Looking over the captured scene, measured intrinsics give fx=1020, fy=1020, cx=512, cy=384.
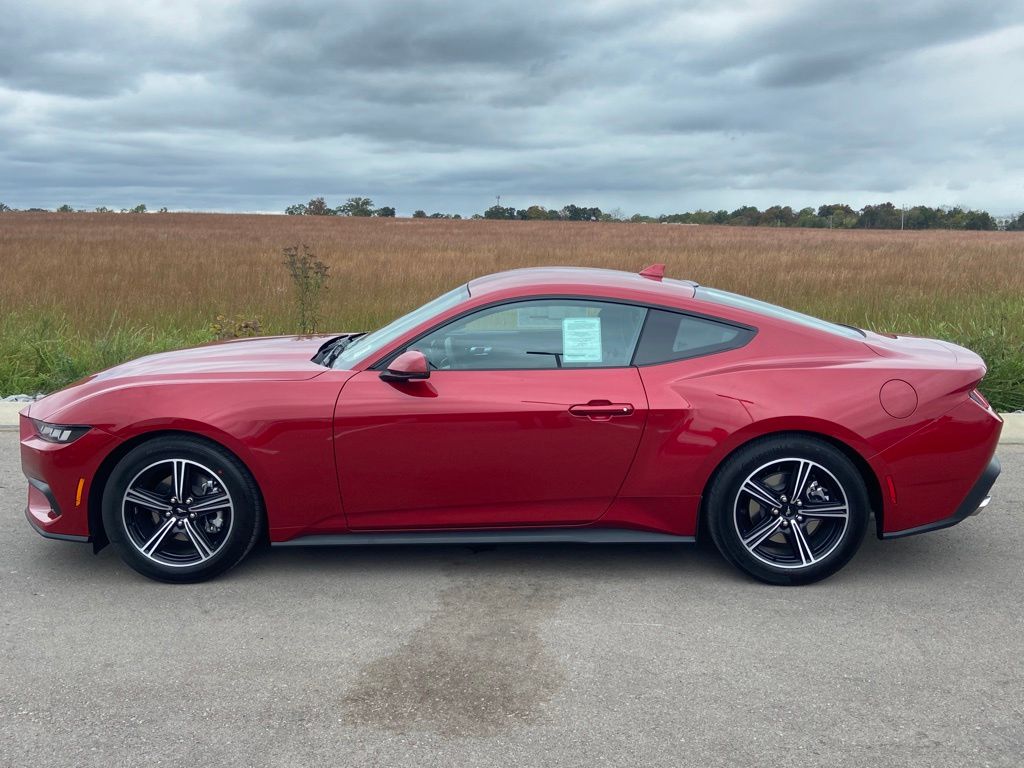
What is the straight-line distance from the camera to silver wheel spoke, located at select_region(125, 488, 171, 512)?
4.44 meters

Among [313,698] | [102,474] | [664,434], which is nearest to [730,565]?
[664,434]

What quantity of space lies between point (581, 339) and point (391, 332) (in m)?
0.92

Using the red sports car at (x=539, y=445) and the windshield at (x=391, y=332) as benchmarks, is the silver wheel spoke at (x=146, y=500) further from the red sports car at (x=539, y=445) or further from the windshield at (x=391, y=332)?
the windshield at (x=391, y=332)

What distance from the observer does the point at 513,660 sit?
12.4ft

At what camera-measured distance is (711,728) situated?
3.29 meters

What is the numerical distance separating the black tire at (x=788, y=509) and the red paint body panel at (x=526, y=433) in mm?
83

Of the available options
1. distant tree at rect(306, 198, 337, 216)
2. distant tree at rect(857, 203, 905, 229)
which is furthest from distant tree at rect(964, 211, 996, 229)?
distant tree at rect(306, 198, 337, 216)

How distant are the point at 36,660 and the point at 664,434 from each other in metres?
2.64

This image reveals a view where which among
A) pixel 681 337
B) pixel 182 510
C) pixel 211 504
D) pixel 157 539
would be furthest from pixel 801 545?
pixel 157 539

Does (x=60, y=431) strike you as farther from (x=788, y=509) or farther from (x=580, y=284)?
(x=788, y=509)

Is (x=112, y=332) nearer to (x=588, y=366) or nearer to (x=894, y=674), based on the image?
(x=588, y=366)

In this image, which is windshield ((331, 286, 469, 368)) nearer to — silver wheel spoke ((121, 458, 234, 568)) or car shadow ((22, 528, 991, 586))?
silver wheel spoke ((121, 458, 234, 568))

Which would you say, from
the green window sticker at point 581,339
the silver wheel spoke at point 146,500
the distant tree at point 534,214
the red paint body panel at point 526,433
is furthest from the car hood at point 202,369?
the distant tree at point 534,214

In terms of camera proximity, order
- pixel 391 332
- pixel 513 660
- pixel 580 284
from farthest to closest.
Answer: pixel 391 332
pixel 580 284
pixel 513 660
